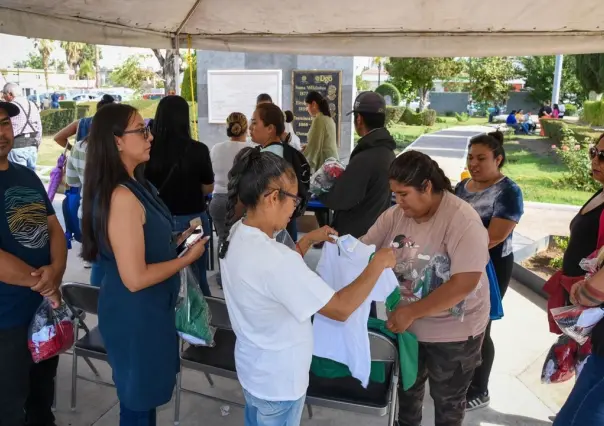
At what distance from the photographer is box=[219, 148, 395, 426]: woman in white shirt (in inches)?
59.2

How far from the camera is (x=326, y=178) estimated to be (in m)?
3.61

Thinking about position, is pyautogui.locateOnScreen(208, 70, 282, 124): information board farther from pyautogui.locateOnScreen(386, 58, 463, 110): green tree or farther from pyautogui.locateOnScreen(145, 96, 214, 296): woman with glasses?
pyautogui.locateOnScreen(386, 58, 463, 110): green tree

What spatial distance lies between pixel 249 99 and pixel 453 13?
223 inches

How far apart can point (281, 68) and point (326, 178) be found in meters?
5.38

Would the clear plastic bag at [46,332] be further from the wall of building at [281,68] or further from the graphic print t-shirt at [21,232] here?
the wall of building at [281,68]

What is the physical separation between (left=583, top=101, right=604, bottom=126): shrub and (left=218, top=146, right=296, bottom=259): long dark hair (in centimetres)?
1859

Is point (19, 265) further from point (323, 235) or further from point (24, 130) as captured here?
point (24, 130)

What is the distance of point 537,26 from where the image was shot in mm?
3387

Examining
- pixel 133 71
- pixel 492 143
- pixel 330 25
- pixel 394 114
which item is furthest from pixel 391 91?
pixel 492 143

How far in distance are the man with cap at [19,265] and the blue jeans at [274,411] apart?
104cm

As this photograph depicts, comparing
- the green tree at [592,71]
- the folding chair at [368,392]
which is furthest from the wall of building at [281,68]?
the green tree at [592,71]

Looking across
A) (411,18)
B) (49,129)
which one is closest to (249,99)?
(411,18)

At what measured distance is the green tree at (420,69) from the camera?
24.4 m

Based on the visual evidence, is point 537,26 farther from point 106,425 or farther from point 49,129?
point 49,129
